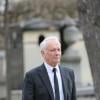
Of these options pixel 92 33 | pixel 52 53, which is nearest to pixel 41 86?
Result: pixel 52 53

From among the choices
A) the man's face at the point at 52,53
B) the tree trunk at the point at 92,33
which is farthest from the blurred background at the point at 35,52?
the man's face at the point at 52,53

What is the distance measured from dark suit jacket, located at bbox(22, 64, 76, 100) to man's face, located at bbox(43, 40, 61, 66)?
133 mm

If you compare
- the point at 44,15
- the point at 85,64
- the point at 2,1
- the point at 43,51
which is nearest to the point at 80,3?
the point at 43,51

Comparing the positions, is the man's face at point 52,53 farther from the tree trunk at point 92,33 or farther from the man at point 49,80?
the tree trunk at point 92,33

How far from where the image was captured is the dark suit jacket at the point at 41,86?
22.0 feet

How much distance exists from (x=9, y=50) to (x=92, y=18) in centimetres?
1017

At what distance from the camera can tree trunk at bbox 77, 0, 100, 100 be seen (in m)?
9.45

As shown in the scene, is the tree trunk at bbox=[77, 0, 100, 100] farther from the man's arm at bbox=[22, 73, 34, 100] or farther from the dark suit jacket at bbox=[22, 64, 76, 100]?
the man's arm at bbox=[22, 73, 34, 100]

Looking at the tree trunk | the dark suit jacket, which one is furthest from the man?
the tree trunk

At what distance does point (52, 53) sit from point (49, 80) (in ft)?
0.91

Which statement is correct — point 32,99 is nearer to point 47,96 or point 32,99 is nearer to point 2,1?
point 47,96

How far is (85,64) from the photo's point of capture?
21328 mm

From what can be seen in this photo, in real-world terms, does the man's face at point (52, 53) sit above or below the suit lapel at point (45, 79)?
above

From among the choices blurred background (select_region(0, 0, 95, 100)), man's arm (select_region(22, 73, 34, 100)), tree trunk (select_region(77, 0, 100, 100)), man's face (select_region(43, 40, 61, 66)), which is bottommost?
man's arm (select_region(22, 73, 34, 100))
